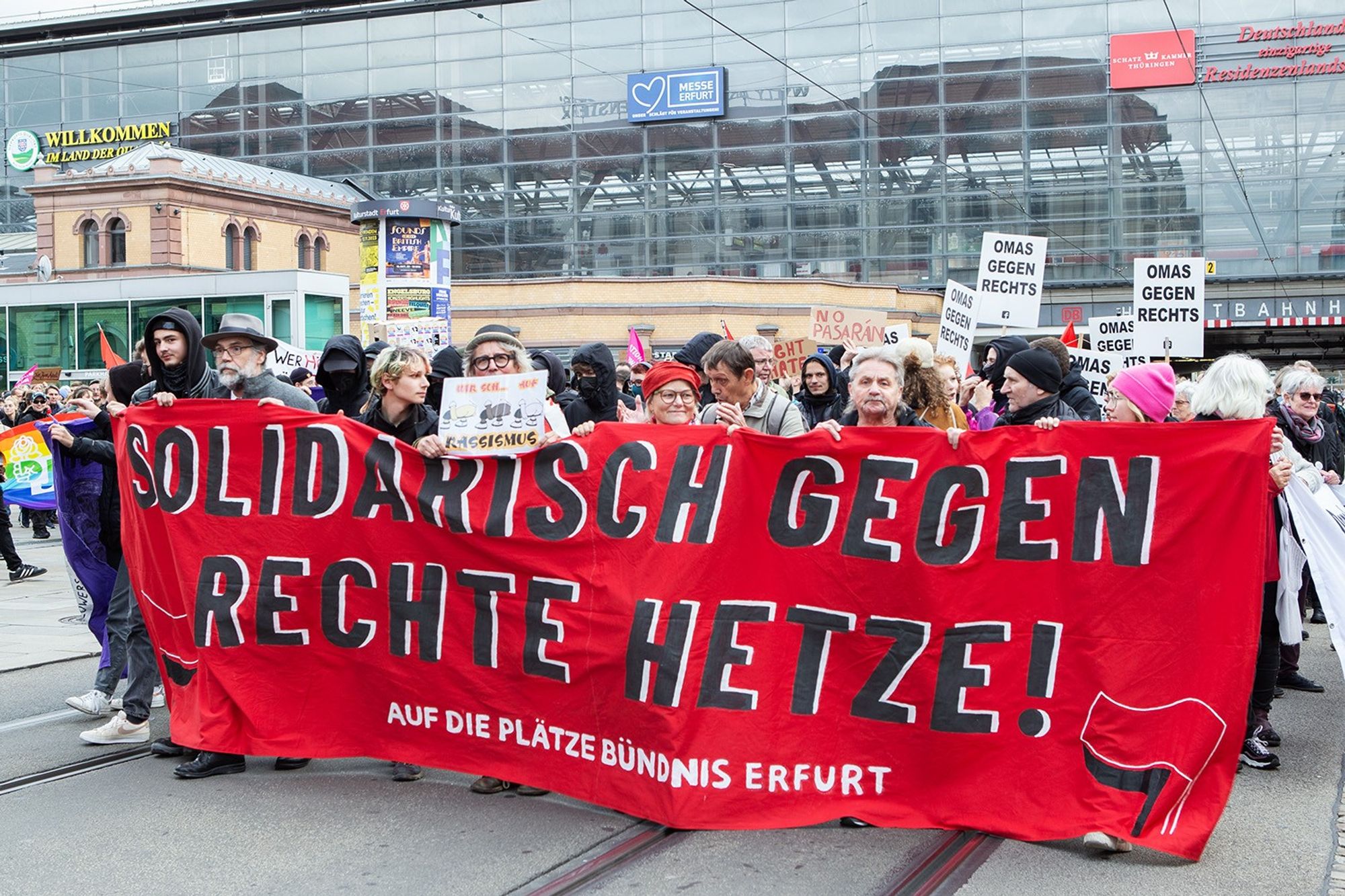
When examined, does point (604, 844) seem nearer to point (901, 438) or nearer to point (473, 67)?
point (901, 438)

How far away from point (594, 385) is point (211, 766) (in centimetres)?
466

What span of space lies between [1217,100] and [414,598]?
4347 cm

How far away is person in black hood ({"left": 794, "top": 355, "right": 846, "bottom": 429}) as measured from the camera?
979 centimetres

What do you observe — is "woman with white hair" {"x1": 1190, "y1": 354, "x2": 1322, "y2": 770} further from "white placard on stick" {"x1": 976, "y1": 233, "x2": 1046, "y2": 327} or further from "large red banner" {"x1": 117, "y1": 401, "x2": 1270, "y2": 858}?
"white placard on stick" {"x1": 976, "y1": 233, "x2": 1046, "y2": 327}

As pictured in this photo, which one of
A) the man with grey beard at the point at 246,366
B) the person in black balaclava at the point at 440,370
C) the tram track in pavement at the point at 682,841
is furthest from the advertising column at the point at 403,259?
the tram track in pavement at the point at 682,841

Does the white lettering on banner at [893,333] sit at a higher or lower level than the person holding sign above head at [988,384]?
higher

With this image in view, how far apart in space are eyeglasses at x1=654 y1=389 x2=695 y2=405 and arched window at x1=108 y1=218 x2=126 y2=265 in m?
47.8

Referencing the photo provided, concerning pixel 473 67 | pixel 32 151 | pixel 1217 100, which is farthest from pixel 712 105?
pixel 32 151

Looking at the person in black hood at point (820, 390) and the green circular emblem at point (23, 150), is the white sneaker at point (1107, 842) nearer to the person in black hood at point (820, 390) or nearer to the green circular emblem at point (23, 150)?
the person in black hood at point (820, 390)

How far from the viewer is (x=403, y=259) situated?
3066 cm

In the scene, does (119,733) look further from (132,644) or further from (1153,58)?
(1153,58)

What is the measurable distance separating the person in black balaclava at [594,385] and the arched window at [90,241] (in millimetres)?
45106

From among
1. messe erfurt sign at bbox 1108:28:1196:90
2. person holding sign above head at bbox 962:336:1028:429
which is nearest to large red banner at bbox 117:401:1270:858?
person holding sign above head at bbox 962:336:1028:429

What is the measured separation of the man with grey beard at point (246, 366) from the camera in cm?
645
